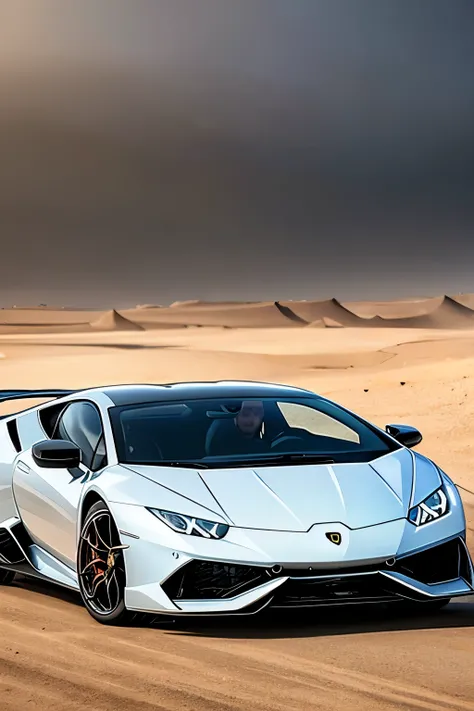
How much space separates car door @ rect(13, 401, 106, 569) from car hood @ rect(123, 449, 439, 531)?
0.59m

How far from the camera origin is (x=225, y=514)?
634 cm

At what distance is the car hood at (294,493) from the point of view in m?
6.36

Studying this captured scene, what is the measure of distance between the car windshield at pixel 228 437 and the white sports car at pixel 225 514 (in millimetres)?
13

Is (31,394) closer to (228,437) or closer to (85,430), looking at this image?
→ (85,430)

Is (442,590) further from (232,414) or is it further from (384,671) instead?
(232,414)

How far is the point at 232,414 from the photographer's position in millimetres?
7977

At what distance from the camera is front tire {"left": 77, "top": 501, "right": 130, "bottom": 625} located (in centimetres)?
649

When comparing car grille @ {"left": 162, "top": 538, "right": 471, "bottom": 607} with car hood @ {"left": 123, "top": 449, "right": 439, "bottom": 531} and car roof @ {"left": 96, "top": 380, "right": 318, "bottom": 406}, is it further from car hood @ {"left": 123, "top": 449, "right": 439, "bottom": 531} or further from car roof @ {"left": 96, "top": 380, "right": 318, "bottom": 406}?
car roof @ {"left": 96, "top": 380, "right": 318, "bottom": 406}

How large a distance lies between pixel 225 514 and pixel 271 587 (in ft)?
1.49

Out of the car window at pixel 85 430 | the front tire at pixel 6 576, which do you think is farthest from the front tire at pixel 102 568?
the front tire at pixel 6 576

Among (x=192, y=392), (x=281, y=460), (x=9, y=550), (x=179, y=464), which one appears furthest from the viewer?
(x=9, y=550)

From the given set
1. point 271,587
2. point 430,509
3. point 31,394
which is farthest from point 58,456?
point 31,394

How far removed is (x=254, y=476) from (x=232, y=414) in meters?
1.28

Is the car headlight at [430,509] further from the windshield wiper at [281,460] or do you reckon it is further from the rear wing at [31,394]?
the rear wing at [31,394]
